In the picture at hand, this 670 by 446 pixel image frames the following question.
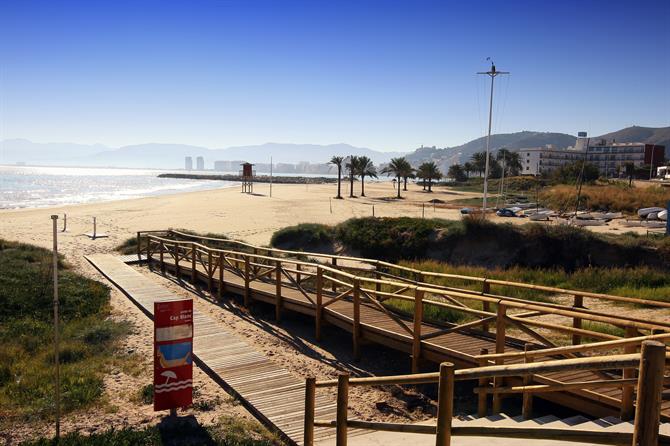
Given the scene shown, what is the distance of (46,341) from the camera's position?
32.8 ft

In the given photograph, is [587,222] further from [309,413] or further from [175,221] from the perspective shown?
[309,413]

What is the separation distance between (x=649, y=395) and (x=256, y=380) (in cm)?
644

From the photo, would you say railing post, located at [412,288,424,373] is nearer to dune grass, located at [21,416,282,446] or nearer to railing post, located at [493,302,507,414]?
railing post, located at [493,302,507,414]

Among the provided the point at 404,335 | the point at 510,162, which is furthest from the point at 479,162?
the point at 404,335

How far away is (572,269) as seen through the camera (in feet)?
64.0

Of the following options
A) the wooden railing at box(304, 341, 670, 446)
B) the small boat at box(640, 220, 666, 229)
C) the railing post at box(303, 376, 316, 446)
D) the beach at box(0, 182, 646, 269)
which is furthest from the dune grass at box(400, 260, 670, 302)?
the small boat at box(640, 220, 666, 229)

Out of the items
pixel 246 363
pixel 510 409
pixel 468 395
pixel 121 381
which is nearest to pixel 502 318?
pixel 510 409

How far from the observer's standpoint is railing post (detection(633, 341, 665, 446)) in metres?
2.29

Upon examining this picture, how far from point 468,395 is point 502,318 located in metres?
1.86

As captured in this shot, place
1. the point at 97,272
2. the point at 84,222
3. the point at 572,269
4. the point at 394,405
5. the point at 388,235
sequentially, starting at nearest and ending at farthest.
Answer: the point at 394,405 < the point at 97,272 < the point at 572,269 < the point at 388,235 < the point at 84,222

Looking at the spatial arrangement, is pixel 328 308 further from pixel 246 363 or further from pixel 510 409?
pixel 510 409

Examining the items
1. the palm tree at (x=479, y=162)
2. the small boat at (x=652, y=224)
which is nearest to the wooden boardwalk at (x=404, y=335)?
the small boat at (x=652, y=224)

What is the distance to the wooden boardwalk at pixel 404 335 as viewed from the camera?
18.6ft

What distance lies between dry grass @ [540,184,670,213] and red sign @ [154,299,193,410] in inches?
1621
